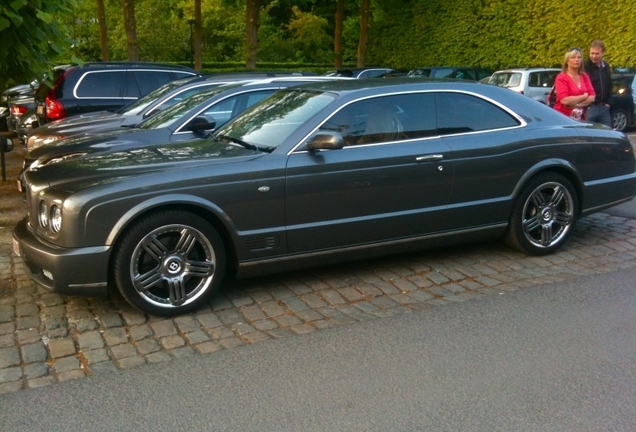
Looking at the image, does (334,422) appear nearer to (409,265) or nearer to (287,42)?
(409,265)

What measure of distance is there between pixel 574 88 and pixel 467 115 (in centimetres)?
302

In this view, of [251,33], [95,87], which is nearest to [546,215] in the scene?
[95,87]

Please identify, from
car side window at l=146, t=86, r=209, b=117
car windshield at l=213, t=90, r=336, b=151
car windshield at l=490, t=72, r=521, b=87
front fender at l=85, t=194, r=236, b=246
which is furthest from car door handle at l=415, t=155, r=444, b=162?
car windshield at l=490, t=72, r=521, b=87

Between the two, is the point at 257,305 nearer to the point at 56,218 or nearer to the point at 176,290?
the point at 176,290

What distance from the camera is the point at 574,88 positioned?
8883mm

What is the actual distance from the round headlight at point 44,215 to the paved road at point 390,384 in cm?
142

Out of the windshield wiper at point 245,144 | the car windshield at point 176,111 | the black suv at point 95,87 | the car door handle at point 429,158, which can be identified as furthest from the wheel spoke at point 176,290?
the black suv at point 95,87

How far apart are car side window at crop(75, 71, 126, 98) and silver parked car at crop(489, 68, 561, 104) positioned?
10.6 meters

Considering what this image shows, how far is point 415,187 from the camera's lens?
608 cm

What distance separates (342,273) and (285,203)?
102 cm

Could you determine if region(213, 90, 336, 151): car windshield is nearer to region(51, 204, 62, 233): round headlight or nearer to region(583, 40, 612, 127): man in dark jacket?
region(51, 204, 62, 233): round headlight

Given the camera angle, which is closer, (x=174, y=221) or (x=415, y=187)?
(x=174, y=221)

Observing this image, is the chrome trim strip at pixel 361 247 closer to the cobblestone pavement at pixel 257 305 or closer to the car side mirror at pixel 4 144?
the cobblestone pavement at pixel 257 305

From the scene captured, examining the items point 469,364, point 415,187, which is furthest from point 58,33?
point 469,364
